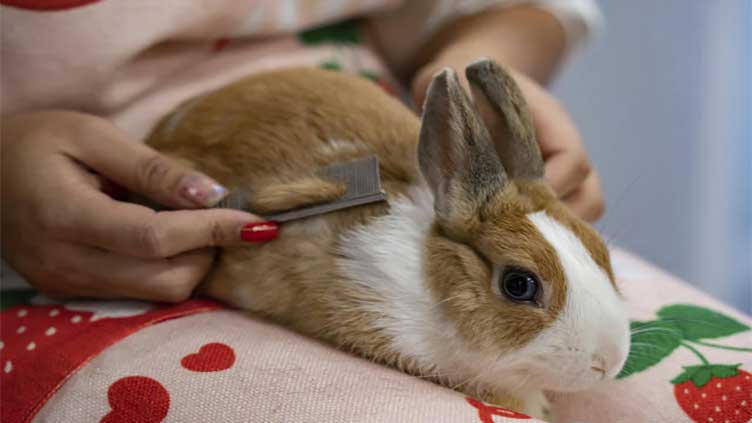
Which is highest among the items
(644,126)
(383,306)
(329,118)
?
(329,118)

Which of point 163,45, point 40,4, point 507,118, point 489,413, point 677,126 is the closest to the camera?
point 489,413

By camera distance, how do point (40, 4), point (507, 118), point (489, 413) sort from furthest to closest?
point (40, 4) → point (507, 118) → point (489, 413)

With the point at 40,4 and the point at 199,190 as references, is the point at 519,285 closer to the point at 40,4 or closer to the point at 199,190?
the point at 199,190

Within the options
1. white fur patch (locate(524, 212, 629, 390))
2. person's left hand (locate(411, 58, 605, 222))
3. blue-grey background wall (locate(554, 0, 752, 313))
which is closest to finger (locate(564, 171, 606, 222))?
person's left hand (locate(411, 58, 605, 222))

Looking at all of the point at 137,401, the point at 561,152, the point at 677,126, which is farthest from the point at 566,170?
the point at 677,126

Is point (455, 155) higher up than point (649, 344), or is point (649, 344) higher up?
point (455, 155)

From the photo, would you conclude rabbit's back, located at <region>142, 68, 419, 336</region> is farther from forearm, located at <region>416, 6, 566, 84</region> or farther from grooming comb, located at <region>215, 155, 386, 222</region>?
forearm, located at <region>416, 6, 566, 84</region>

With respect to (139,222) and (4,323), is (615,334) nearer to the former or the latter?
(139,222)

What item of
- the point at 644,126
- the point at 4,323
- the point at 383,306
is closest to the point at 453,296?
the point at 383,306

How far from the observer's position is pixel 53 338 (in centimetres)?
75

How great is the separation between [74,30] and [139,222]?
0.24 m

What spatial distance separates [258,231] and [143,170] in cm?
13

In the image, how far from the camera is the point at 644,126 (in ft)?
6.41

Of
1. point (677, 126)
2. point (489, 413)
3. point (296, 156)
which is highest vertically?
point (296, 156)
